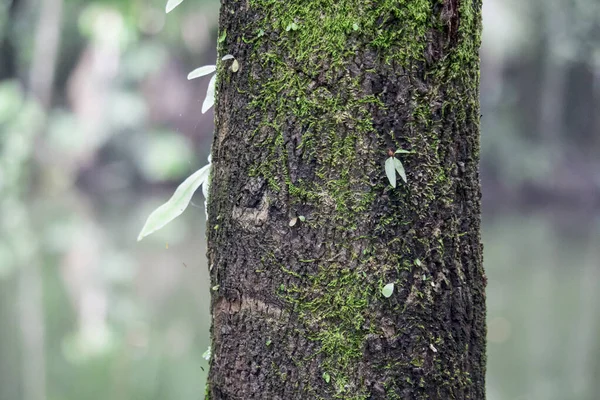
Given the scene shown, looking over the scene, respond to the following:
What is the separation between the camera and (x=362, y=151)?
1193mm

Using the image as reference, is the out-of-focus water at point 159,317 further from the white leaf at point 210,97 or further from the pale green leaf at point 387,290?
the pale green leaf at point 387,290

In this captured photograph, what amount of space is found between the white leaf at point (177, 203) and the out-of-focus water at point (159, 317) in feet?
9.95

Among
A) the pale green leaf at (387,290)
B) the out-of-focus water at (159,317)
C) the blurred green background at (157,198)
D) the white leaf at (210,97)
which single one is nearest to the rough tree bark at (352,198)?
the pale green leaf at (387,290)

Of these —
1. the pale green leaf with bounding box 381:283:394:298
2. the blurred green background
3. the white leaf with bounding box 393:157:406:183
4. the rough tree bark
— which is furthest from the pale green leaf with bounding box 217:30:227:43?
the blurred green background

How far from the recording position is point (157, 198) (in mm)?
15938

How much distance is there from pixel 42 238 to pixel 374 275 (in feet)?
32.3

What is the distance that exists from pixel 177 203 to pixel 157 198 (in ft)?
48.2

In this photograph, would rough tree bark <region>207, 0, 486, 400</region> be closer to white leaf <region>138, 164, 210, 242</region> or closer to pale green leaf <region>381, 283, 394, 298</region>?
pale green leaf <region>381, 283, 394, 298</region>

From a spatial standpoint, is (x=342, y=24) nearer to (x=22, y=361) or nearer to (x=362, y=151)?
(x=362, y=151)

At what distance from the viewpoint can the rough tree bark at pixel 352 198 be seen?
119 cm

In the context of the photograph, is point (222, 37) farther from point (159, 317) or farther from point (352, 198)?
point (159, 317)

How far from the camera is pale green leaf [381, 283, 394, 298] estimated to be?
119 cm

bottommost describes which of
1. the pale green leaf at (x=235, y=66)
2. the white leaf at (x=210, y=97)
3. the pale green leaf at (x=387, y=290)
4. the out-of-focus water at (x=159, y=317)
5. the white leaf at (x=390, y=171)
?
the pale green leaf at (x=387, y=290)

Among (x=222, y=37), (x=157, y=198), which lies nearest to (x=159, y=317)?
(x=222, y=37)
